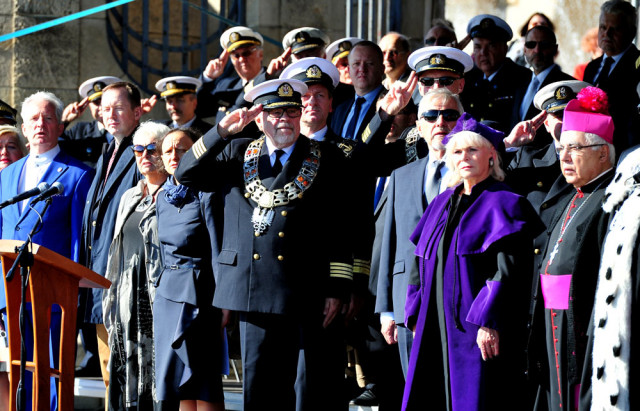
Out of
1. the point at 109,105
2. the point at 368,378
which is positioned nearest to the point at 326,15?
the point at 109,105

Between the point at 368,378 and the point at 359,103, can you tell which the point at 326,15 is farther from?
the point at 368,378

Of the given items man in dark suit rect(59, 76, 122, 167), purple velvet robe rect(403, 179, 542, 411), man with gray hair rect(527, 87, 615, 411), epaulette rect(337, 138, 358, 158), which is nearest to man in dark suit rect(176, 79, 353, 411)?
epaulette rect(337, 138, 358, 158)

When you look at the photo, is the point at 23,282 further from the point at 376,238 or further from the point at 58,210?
the point at 58,210

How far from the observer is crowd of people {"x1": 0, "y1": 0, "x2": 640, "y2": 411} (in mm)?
5758

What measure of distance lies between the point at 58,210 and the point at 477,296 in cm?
348

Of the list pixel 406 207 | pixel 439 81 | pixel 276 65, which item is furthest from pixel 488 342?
pixel 276 65

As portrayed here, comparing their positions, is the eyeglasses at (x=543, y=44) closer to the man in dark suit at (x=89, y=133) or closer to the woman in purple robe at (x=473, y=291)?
the woman in purple robe at (x=473, y=291)

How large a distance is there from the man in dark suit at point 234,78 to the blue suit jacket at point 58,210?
3.73 feet

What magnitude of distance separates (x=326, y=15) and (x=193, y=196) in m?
4.74

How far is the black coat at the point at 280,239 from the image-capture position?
6336 mm

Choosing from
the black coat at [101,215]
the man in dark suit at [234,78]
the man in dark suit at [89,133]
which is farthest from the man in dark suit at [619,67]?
the man in dark suit at [89,133]

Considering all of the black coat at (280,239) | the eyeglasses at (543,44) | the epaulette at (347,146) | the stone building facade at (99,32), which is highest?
the stone building facade at (99,32)

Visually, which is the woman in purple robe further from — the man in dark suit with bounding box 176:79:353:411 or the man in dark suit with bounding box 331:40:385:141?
the man in dark suit with bounding box 331:40:385:141

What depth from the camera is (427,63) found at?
7.19m
